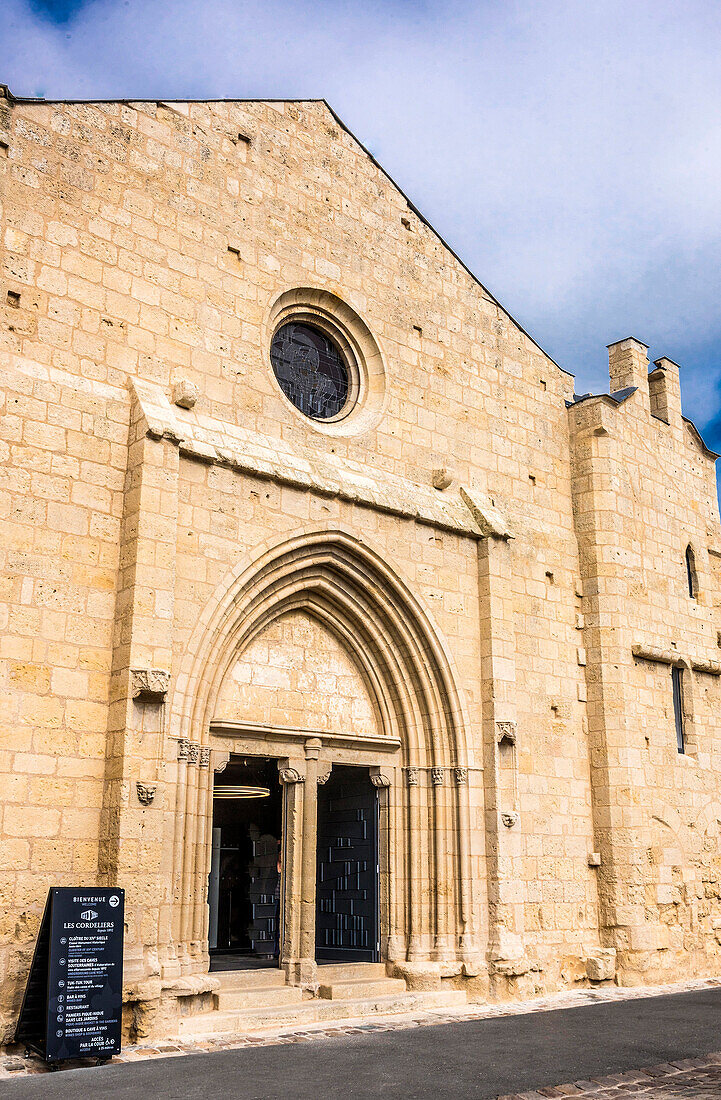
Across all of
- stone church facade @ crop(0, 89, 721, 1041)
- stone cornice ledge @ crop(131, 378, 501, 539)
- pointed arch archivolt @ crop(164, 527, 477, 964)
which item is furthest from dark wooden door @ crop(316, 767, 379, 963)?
stone cornice ledge @ crop(131, 378, 501, 539)

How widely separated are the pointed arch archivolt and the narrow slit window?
4373 millimetres

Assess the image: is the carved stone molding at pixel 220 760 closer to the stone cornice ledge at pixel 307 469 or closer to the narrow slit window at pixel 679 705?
the stone cornice ledge at pixel 307 469

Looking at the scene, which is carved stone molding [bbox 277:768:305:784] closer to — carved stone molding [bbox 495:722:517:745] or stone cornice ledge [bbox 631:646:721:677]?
carved stone molding [bbox 495:722:517:745]

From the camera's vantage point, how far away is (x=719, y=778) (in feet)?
47.4

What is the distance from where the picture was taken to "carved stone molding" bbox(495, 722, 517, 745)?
1148 centimetres

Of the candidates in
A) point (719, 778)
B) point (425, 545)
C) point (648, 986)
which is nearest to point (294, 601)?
point (425, 545)

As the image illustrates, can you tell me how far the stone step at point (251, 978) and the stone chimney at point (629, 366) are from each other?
943 centimetres

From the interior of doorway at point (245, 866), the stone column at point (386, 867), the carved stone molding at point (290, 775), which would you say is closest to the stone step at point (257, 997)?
the stone column at point (386, 867)

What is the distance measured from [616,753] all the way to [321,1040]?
227 inches

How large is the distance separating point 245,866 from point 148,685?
24.7 ft

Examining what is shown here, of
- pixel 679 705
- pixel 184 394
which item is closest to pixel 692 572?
pixel 679 705

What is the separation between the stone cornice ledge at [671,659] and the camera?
13.6 m

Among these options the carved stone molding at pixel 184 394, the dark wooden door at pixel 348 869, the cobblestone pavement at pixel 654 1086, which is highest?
the carved stone molding at pixel 184 394

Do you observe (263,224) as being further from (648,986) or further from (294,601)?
(648,986)
